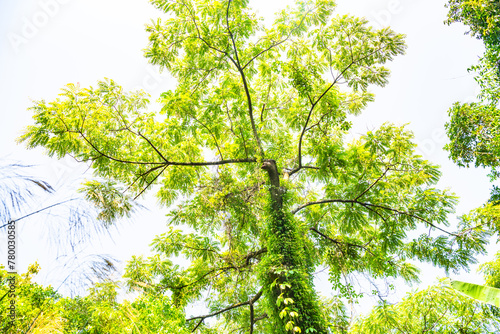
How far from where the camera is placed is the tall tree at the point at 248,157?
536 centimetres

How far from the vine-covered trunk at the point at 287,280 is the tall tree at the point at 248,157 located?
0.05m

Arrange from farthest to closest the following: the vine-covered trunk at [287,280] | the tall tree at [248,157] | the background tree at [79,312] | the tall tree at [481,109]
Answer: the tall tree at [481,109] < the tall tree at [248,157] < the vine-covered trunk at [287,280] < the background tree at [79,312]

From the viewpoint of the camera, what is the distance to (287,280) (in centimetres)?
427

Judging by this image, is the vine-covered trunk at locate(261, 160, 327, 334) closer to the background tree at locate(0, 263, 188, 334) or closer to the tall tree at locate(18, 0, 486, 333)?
the tall tree at locate(18, 0, 486, 333)

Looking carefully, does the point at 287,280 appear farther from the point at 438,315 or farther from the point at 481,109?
the point at 481,109

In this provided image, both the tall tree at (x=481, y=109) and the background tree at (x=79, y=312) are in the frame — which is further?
the tall tree at (x=481, y=109)

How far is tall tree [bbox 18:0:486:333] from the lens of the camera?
17.6 feet

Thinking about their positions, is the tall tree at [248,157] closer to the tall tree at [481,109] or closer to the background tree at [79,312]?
the background tree at [79,312]

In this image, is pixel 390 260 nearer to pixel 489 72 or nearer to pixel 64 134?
pixel 489 72

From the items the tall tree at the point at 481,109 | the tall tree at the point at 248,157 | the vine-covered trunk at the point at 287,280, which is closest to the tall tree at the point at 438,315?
the tall tree at the point at 248,157

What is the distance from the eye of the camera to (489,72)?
24.3 ft

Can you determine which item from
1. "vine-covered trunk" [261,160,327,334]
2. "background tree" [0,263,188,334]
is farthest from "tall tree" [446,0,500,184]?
"background tree" [0,263,188,334]

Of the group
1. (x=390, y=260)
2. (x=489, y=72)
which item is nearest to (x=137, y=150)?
(x=390, y=260)

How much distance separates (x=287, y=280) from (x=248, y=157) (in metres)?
3.48
